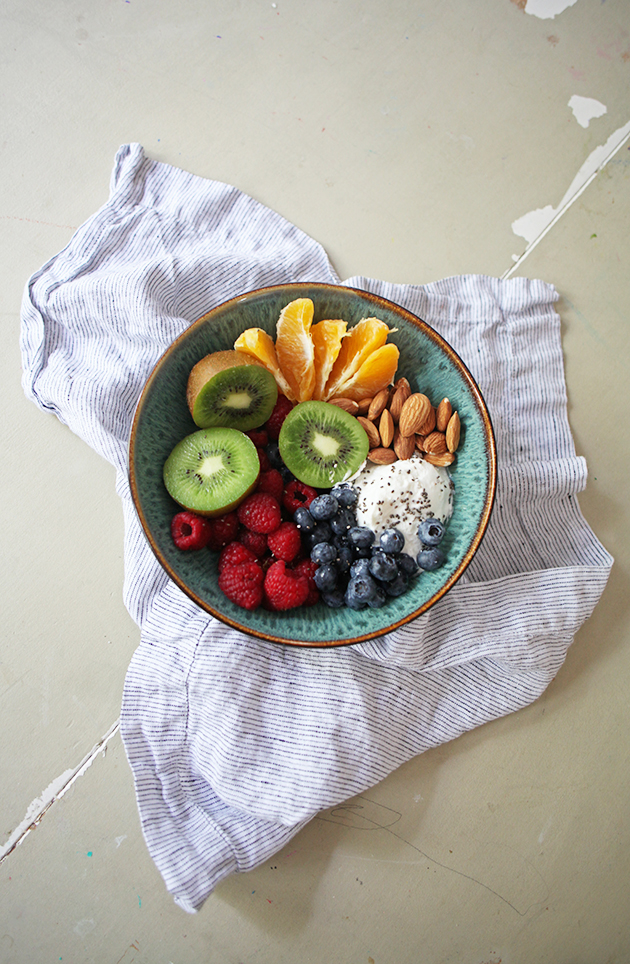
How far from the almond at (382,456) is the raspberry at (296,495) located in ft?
0.44

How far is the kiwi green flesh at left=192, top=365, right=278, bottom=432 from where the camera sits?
111 cm

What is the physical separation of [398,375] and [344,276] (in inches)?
16.7

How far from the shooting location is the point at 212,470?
3.73 ft

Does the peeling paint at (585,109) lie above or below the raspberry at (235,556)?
above

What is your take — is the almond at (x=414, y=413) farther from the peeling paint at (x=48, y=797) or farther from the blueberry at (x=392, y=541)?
the peeling paint at (x=48, y=797)

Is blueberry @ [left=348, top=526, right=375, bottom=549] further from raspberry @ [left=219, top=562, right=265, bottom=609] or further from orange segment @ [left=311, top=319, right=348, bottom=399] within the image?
orange segment @ [left=311, top=319, right=348, bottom=399]

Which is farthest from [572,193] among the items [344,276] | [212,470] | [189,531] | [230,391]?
[189,531]

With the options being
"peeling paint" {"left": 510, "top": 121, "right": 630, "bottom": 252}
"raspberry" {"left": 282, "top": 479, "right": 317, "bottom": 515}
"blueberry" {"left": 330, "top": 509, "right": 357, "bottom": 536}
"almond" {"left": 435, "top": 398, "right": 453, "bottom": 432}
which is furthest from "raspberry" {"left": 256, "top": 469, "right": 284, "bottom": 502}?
"peeling paint" {"left": 510, "top": 121, "right": 630, "bottom": 252}

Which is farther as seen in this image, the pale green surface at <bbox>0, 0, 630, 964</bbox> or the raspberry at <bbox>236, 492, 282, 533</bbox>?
the pale green surface at <bbox>0, 0, 630, 964</bbox>

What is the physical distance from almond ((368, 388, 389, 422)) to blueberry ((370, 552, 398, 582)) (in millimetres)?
285

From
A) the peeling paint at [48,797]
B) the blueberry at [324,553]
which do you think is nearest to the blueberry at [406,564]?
the blueberry at [324,553]

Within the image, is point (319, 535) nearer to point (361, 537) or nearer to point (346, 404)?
point (361, 537)

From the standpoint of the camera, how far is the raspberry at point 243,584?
1.11m

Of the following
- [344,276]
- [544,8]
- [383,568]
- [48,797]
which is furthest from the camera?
[544,8]
